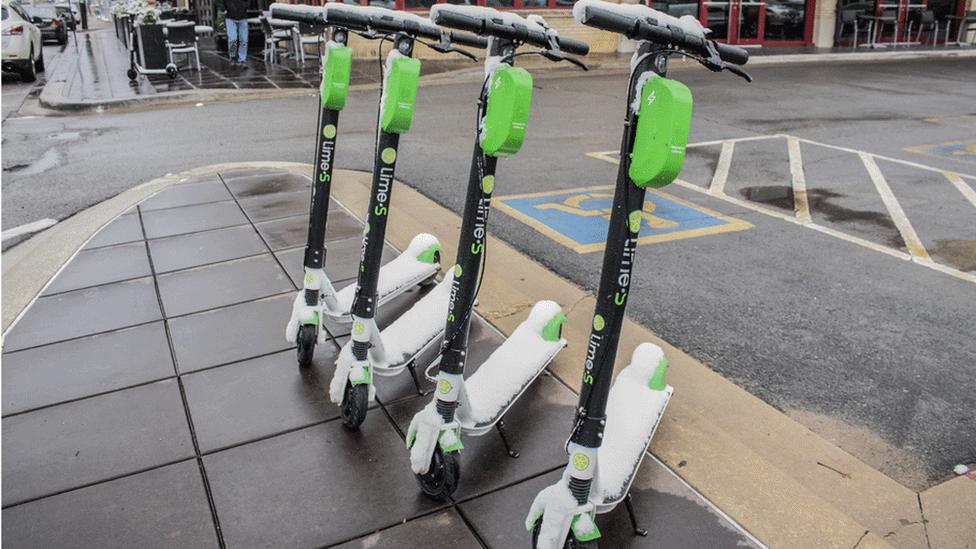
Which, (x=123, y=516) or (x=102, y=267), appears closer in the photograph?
(x=123, y=516)

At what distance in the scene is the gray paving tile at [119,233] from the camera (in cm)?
569

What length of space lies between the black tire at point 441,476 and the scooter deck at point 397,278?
1362mm

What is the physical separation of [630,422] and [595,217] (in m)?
3.68

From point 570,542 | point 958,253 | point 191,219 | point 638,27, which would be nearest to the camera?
point 638,27

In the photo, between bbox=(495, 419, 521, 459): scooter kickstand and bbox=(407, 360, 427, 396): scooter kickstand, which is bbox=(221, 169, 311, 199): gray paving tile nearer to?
bbox=(407, 360, 427, 396): scooter kickstand

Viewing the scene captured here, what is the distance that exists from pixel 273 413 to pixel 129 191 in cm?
473

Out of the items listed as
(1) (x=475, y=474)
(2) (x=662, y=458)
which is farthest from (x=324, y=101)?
(2) (x=662, y=458)

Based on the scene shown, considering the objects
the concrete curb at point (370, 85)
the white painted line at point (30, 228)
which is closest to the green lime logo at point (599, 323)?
the white painted line at point (30, 228)

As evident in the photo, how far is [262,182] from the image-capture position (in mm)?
7254

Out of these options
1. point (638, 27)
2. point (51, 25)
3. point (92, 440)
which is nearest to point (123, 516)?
point (92, 440)

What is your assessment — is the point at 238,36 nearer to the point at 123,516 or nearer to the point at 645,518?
the point at 123,516

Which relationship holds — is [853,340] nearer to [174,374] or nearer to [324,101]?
[324,101]

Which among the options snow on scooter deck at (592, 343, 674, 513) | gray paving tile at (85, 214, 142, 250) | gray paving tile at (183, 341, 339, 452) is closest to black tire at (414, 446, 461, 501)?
snow on scooter deck at (592, 343, 674, 513)

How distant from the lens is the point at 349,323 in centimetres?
409
